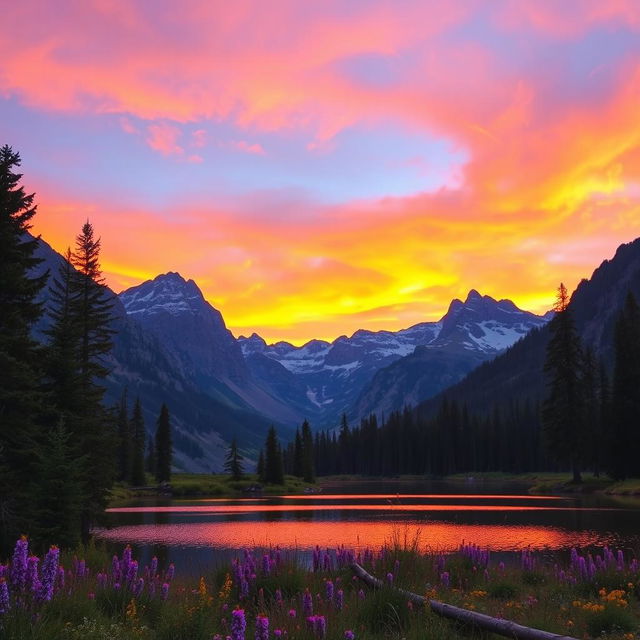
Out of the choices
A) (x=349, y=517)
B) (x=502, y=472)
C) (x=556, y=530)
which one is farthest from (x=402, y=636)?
(x=502, y=472)

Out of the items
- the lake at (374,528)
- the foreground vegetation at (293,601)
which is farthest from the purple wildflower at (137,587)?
the lake at (374,528)

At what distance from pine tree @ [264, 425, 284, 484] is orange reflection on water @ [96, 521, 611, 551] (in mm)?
71665

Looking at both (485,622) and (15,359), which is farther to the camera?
(15,359)

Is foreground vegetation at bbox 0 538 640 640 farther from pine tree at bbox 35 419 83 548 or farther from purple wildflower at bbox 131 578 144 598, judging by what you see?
pine tree at bbox 35 419 83 548

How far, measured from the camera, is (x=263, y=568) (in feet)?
47.5

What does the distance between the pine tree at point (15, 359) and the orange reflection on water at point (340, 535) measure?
38.0 feet

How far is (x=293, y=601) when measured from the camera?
11.9 m

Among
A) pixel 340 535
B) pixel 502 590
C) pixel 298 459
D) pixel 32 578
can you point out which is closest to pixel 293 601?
pixel 32 578

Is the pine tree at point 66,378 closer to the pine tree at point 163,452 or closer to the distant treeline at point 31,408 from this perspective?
the distant treeline at point 31,408

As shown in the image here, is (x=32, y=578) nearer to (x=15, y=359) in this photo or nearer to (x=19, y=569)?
(x=19, y=569)

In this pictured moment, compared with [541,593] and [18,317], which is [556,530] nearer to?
[541,593]

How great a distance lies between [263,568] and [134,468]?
113 metres

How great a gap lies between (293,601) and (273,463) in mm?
115879

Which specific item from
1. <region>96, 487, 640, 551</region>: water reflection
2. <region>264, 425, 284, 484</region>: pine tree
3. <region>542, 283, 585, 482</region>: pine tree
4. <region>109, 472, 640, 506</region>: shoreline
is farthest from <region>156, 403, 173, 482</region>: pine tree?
<region>542, 283, 585, 482</region>: pine tree
